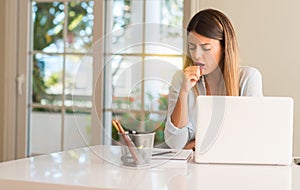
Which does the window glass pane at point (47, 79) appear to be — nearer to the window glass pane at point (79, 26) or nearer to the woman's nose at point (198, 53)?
the window glass pane at point (79, 26)

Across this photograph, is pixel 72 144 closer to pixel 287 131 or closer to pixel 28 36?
pixel 28 36

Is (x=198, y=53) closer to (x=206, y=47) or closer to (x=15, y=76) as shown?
(x=206, y=47)

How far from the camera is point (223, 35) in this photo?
5.24 ft

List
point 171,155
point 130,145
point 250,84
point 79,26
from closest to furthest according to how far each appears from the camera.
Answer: point 130,145
point 171,155
point 250,84
point 79,26

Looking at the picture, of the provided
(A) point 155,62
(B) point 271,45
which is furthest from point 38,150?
(A) point 155,62

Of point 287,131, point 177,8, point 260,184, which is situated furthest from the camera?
point 177,8

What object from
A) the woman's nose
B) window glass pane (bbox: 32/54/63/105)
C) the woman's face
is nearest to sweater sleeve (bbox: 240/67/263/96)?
the woman's face

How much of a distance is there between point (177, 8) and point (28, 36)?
43.7 inches

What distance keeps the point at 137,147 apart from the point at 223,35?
64 cm

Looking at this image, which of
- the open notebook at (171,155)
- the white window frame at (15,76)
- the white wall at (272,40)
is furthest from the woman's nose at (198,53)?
the white window frame at (15,76)

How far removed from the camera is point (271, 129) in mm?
1228

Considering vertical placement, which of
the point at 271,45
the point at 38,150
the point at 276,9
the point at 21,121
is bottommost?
the point at 38,150

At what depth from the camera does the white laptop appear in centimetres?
123

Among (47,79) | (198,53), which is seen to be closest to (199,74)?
(198,53)
